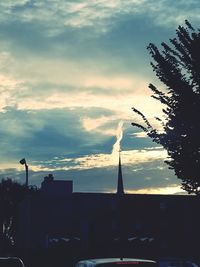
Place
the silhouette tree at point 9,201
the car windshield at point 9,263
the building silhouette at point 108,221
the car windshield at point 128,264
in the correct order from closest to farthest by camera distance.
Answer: the car windshield at point 128,264 < the car windshield at point 9,263 < the building silhouette at point 108,221 < the silhouette tree at point 9,201

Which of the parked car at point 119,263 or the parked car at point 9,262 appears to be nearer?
the parked car at point 119,263

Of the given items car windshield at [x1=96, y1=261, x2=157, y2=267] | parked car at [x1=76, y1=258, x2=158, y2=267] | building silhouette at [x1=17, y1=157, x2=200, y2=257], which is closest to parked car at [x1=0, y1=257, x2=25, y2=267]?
parked car at [x1=76, y1=258, x2=158, y2=267]

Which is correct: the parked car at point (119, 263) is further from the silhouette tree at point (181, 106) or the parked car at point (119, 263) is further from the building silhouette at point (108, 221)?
the building silhouette at point (108, 221)

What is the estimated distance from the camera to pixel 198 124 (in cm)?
1482

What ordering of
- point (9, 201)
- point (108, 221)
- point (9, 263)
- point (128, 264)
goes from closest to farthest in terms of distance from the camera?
point (128, 264)
point (9, 263)
point (108, 221)
point (9, 201)

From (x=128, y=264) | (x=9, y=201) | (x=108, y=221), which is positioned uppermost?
(x=9, y=201)

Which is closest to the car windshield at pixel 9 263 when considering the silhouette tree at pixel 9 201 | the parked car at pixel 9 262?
the parked car at pixel 9 262

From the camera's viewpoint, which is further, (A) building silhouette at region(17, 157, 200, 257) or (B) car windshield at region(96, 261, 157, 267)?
(A) building silhouette at region(17, 157, 200, 257)

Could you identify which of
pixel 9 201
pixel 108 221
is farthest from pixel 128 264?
pixel 9 201

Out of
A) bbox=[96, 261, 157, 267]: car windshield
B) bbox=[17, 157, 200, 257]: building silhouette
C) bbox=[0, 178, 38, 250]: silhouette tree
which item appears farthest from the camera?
bbox=[0, 178, 38, 250]: silhouette tree

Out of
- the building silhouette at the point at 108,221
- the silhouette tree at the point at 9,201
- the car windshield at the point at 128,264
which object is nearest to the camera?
the car windshield at the point at 128,264

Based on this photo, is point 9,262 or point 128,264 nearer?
point 128,264

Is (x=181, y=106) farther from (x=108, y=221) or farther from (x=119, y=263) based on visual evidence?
(x=108, y=221)

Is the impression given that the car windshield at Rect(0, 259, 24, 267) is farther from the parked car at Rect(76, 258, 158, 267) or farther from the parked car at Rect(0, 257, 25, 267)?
→ the parked car at Rect(76, 258, 158, 267)
